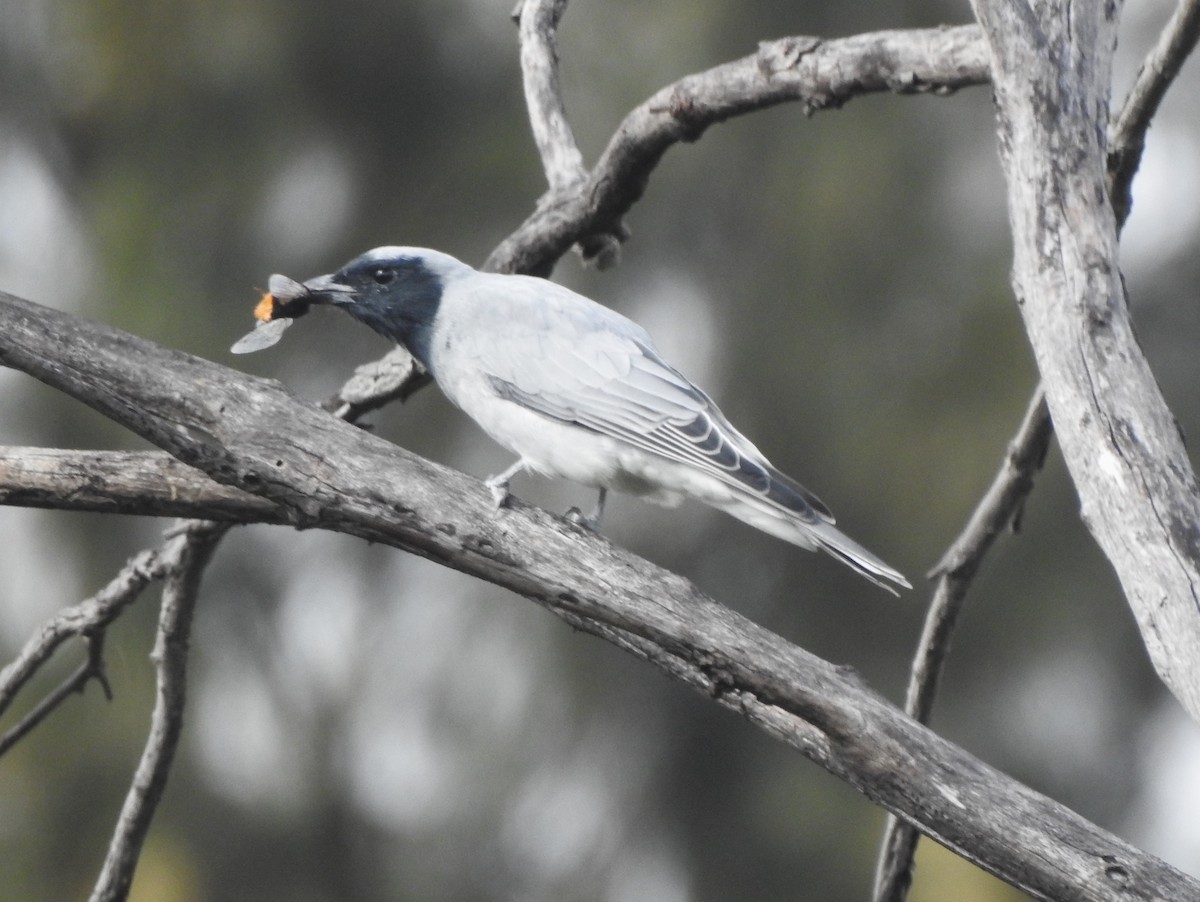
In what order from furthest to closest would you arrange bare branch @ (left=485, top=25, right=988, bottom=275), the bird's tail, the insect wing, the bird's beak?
the bird's beak → the insect wing → bare branch @ (left=485, top=25, right=988, bottom=275) → the bird's tail

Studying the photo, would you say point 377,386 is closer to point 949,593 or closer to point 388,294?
point 388,294

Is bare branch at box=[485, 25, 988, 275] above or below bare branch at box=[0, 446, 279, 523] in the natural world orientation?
above

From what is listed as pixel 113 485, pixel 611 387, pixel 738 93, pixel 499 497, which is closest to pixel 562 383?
pixel 611 387

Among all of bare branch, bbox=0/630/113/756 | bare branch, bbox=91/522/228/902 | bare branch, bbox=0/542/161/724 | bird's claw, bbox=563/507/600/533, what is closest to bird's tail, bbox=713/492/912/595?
bird's claw, bbox=563/507/600/533

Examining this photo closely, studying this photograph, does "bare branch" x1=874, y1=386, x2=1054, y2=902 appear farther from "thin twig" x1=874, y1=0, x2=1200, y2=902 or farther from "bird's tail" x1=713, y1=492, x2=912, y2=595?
"bird's tail" x1=713, y1=492, x2=912, y2=595

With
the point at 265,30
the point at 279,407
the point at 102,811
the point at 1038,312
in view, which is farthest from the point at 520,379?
the point at 265,30

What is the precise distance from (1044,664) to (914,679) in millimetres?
4033

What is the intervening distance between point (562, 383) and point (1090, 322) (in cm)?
140

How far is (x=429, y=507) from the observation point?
7.54 ft

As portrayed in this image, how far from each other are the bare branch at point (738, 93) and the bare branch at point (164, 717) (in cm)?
122

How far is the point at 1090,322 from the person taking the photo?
2236 millimetres

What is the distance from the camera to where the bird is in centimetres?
306

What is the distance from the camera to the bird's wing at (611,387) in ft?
10.1

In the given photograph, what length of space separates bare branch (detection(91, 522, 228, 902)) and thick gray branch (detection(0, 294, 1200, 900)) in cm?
103
